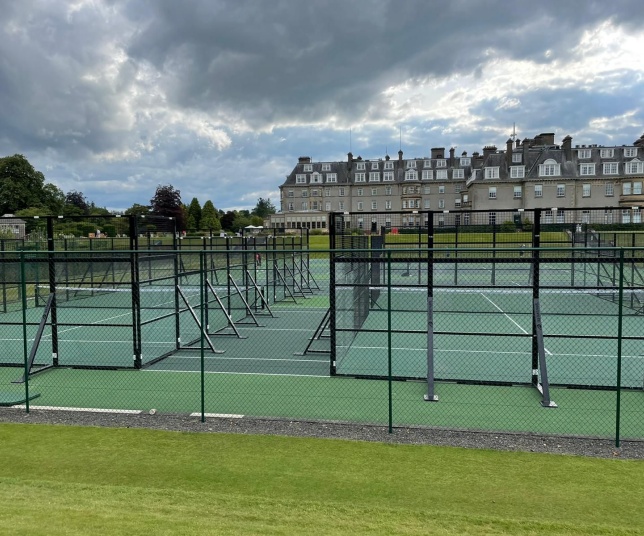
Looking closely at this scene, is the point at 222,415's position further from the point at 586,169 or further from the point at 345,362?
the point at 586,169

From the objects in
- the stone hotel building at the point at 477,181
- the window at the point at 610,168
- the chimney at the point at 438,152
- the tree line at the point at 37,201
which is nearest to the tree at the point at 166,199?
the tree line at the point at 37,201

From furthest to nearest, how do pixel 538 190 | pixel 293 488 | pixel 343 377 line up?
pixel 538 190
pixel 343 377
pixel 293 488

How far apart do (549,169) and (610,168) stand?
6.79 meters

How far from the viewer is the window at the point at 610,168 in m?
63.5

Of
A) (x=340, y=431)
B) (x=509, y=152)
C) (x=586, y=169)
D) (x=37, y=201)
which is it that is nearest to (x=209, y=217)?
(x=37, y=201)

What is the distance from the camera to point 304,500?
4840mm

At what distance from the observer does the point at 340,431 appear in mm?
6609

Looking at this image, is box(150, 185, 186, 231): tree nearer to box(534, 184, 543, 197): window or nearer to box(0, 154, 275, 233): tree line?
box(0, 154, 275, 233): tree line

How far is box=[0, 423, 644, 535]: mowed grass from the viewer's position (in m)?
4.41

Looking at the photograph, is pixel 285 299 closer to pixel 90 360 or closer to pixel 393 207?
pixel 90 360

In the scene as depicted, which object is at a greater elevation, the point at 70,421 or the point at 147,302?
the point at 147,302

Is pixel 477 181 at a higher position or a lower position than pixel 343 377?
higher

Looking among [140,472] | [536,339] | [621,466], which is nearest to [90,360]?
[140,472]

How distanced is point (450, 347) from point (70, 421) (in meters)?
7.84
